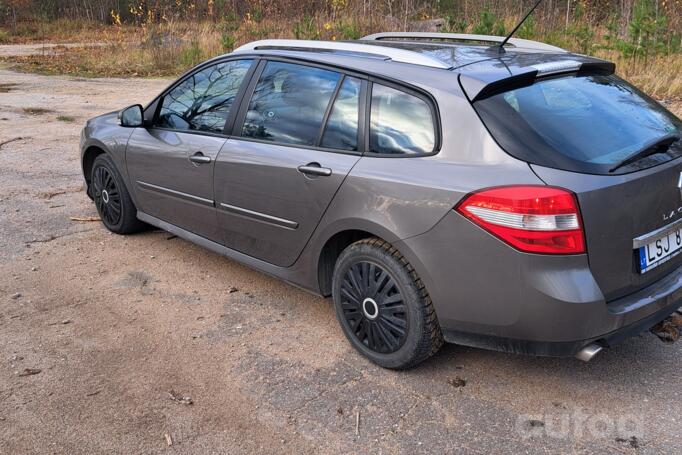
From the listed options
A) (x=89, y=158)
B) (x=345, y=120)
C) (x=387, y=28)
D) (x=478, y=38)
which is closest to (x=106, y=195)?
(x=89, y=158)

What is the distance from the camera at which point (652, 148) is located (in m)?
3.13

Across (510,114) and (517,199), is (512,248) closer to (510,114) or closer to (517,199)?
(517,199)

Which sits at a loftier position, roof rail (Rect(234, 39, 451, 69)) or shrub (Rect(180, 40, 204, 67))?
roof rail (Rect(234, 39, 451, 69))

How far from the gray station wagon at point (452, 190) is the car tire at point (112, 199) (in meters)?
1.26

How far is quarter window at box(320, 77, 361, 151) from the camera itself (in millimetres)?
3471

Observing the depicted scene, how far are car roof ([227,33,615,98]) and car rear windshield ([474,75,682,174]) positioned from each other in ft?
0.33

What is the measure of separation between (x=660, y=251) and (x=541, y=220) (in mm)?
745

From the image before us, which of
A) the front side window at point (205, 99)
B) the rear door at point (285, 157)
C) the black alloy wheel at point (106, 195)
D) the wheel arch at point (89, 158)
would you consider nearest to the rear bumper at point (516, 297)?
the rear door at point (285, 157)

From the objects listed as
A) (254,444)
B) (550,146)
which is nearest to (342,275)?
(254,444)

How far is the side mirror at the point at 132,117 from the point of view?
4824 mm

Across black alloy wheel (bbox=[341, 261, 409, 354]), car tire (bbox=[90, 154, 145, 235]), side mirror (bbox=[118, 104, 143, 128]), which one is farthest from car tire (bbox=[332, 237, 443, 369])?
car tire (bbox=[90, 154, 145, 235])

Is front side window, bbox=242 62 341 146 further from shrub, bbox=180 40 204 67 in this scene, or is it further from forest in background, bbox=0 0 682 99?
shrub, bbox=180 40 204 67

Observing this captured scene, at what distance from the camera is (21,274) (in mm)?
4742

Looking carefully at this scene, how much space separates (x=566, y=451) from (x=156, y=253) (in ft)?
11.2
